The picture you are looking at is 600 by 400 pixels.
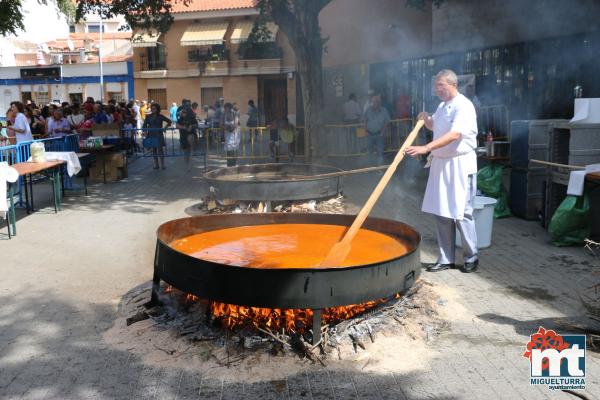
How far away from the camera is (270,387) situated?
391cm

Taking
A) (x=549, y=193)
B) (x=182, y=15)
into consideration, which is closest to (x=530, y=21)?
(x=549, y=193)

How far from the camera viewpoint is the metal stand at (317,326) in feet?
13.8

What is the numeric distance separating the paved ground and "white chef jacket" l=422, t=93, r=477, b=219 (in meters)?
0.78

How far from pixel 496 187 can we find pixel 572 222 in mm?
2132

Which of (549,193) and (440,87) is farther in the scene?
(549,193)

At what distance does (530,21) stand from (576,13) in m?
1.69

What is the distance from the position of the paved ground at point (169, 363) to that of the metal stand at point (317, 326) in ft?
0.79

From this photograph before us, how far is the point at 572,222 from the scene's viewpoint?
7395 mm

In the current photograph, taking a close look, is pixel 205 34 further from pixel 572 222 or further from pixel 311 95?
pixel 572 222

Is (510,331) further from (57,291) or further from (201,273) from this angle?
(57,291)

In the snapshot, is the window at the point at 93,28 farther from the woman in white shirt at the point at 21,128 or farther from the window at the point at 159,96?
the woman in white shirt at the point at 21,128

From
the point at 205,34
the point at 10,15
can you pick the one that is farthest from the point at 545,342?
the point at 205,34

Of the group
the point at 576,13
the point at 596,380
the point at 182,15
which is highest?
the point at 182,15

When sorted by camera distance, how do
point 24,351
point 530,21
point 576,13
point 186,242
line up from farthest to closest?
1. point 530,21
2. point 576,13
3. point 186,242
4. point 24,351
